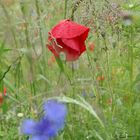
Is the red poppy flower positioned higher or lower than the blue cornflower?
lower

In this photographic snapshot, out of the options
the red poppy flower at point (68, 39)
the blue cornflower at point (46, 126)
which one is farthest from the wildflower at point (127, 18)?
A: the blue cornflower at point (46, 126)

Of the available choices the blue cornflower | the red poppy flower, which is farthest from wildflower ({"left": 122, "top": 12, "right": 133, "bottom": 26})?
the blue cornflower

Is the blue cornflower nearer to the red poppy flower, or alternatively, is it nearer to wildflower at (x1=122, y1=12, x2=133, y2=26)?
the red poppy flower

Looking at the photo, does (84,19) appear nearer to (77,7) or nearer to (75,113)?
(77,7)

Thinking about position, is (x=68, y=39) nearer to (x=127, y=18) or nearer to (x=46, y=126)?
(x=127, y=18)

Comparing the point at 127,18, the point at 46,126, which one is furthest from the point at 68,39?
the point at 46,126

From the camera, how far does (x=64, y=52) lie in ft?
3.59

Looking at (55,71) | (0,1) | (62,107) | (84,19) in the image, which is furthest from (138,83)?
(55,71)

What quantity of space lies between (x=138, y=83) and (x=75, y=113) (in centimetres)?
18

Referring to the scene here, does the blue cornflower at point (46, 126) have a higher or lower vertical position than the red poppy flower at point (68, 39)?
higher

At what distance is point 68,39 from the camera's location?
1.08 metres

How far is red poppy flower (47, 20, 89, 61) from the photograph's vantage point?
3.52 feet

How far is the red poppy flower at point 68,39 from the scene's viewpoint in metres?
1.07

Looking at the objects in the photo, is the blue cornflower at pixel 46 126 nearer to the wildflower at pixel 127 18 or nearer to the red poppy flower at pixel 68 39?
the red poppy flower at pixel 68 39
